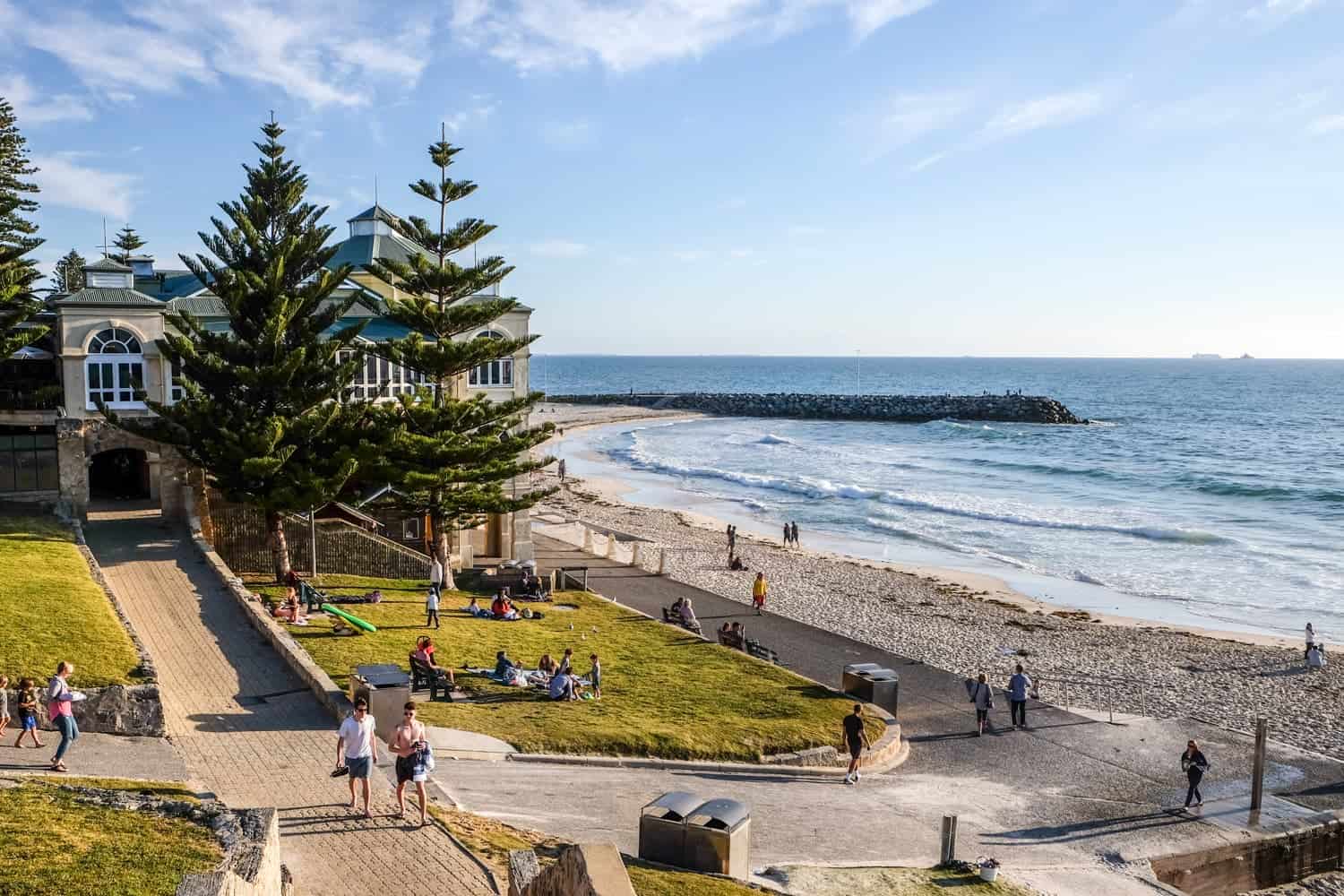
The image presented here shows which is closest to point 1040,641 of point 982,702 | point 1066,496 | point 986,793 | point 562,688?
point 982,702

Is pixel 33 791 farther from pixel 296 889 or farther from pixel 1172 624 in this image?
pixel 1172 624

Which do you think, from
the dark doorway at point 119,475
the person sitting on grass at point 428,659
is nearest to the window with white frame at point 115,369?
the dark doorway at point 119,475

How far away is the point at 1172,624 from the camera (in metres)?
25.5

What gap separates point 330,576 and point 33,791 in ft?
40.8

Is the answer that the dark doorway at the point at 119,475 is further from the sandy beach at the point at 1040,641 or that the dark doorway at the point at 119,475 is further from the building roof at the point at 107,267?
the sandy beach at the point at 1040,641

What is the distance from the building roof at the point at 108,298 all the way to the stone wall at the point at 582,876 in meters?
19.0

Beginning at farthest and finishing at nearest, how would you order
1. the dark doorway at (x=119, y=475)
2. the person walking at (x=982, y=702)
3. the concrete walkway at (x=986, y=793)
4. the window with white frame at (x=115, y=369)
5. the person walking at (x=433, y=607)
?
the dark doorway at (x=119, y=475), the window with white frame at (x=115, y=369), the person walking at (x=433, y=607), the person walking at (x=982, y=702), the concrete walkway at (x=986, y=793)

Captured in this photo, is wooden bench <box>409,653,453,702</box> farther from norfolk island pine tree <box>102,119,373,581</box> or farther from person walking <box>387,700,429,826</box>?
norfolk island pine tree <box>102,119,373,581</box>

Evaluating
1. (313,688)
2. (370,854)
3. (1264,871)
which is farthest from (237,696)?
(1264,871)

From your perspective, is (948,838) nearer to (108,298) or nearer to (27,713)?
(27,713)

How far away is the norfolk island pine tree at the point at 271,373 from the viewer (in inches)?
766

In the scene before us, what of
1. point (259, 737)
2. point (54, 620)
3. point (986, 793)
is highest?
point (54, 620)

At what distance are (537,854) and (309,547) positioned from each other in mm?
13801

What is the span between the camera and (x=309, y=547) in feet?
67.9
